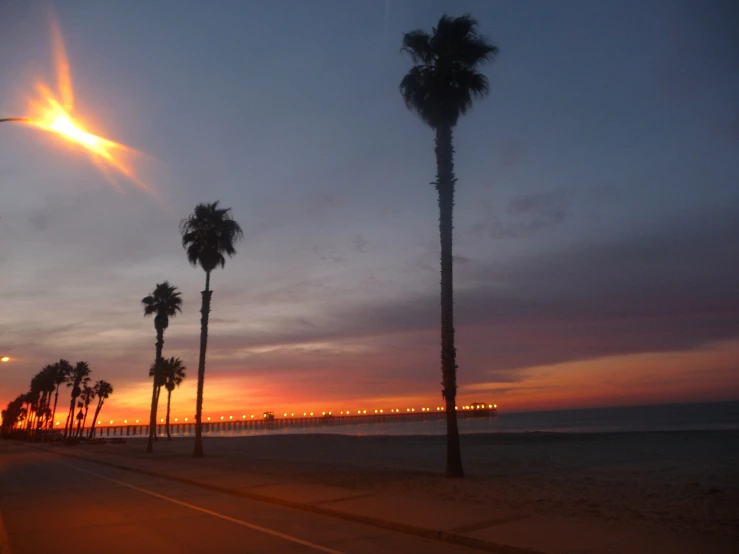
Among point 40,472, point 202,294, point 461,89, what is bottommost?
point 40,472

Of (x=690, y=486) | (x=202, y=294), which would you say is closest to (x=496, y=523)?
(x=690, y=486)

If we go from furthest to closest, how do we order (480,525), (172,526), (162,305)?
(162,305) < (172,526) < (480,525)

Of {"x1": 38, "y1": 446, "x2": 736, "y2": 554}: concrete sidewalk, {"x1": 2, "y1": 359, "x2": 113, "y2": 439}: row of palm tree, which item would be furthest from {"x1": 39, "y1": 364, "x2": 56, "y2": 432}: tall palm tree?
{"x1": 38, "y1": 446, "x2": 736, "y2": 554}: concrete sidewalk

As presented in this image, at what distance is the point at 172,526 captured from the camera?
12.7 metres

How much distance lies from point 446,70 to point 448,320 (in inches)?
330

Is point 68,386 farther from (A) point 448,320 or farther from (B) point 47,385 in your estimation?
(A) point 448,320

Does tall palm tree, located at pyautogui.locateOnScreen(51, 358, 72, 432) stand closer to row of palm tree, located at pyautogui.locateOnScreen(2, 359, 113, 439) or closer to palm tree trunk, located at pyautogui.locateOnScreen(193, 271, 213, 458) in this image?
row of palm tree, located at pyautogui.locateOnScreen(2, 359, 113, 439)

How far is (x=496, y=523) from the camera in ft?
39.3

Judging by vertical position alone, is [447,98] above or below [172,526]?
above

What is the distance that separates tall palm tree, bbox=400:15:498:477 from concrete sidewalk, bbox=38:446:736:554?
4.89 meters

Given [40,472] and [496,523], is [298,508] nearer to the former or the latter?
[496,523]

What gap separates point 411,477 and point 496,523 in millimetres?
9585

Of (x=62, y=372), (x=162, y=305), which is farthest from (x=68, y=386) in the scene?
(x=162, y=305)

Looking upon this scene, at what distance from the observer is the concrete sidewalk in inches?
387
